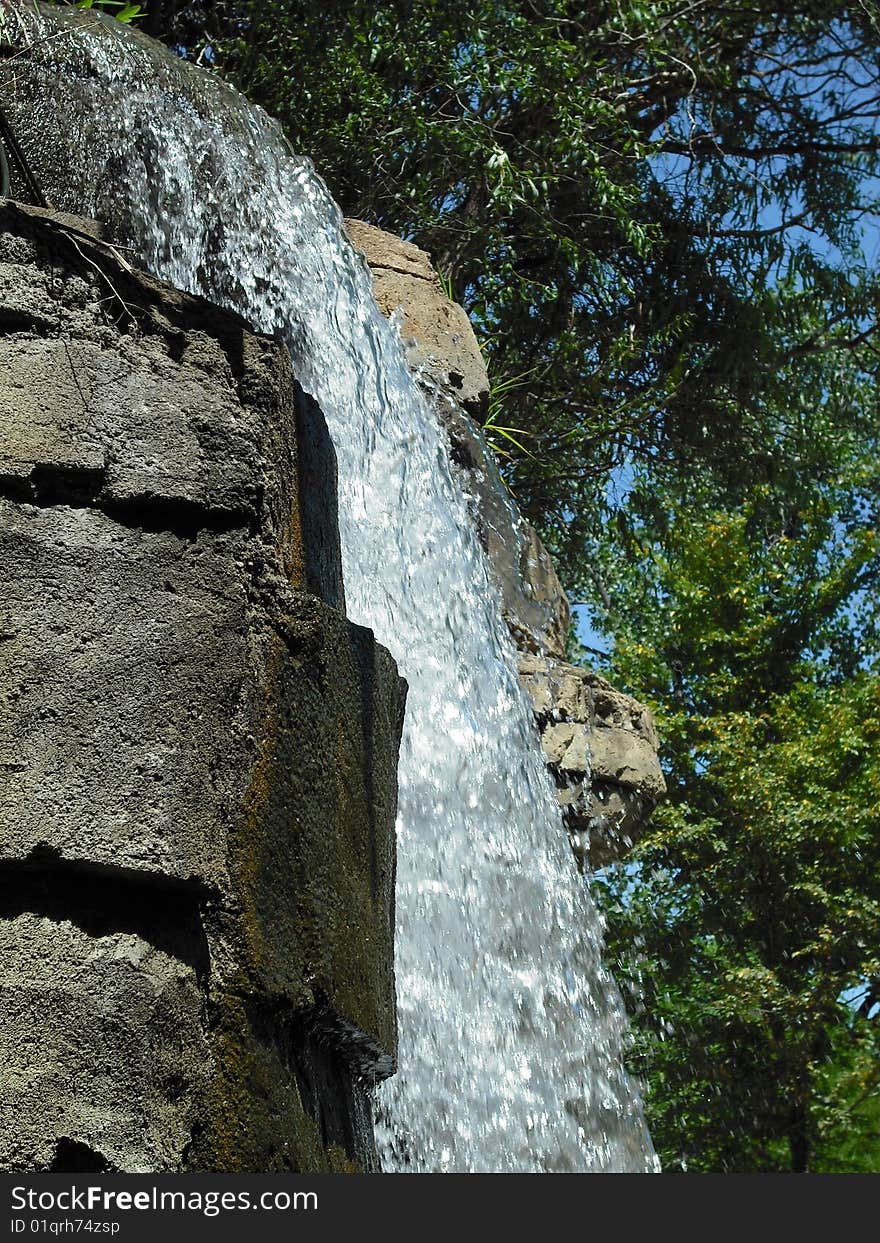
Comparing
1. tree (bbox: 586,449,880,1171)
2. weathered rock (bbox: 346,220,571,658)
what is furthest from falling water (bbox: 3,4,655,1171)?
tree (bbox: 586,449,880,1171)

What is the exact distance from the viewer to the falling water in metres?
4.11

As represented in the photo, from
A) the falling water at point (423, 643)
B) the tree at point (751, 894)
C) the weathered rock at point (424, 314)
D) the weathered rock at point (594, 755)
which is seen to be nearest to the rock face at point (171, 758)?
the falling water at point (423, 643)

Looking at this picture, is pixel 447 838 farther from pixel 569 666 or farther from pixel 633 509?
pixel 633 509

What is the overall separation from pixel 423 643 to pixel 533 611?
1.69 metres

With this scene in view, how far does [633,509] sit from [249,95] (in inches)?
176

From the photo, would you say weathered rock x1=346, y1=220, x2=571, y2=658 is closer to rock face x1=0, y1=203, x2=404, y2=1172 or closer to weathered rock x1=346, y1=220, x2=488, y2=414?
weathered rock x1=346, y1=220, x2=488, y2=414

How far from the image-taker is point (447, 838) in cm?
434

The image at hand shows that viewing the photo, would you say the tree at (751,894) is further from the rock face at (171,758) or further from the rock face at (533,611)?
the rock face at (171,758)

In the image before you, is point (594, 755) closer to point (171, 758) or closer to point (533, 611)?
point (533, 611)

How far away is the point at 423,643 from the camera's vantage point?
4.94 meters

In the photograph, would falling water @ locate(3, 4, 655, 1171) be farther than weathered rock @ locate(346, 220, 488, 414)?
No

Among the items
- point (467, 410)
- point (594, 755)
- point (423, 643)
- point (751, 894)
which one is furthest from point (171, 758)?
point (751, 894)

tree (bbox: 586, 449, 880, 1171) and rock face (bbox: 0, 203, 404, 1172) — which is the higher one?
tree (bbox: 586, 449, 880, 1171)

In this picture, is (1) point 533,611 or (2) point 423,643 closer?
(2) point 423,643
